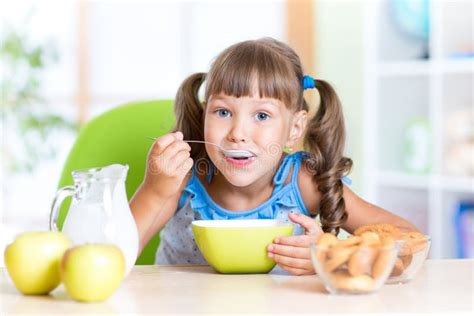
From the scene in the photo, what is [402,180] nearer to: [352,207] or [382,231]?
[352,207]

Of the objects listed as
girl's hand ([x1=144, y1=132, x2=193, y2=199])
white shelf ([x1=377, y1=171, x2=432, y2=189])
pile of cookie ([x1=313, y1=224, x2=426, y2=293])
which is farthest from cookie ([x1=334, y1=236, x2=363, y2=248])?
white shelf ([x1=377, y1=171, x2=432, y2=189])

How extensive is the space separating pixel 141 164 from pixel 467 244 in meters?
1.84

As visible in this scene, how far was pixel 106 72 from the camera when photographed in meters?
4.66

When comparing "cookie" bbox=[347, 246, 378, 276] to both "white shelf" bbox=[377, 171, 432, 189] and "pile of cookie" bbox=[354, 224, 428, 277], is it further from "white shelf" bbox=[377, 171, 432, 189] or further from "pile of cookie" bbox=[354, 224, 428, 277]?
"white shelf" bbox=[377, 171, 432, 189]

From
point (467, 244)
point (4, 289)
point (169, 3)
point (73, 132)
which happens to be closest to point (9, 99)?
point (73, 132)

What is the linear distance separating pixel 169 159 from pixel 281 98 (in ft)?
0.96

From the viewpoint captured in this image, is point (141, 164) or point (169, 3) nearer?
point (141, 164)

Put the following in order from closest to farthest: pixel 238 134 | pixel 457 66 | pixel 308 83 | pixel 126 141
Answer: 1. pixel 238 134
2. pixel 308 83
3. pixel 126 141
4. pixel 457 66

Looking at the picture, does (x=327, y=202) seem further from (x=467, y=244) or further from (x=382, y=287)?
(x=467, y=244)

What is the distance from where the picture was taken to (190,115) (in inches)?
65.2

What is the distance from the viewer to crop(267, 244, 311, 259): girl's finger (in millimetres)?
1116

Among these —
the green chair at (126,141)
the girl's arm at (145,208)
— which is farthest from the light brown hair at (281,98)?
the girl's arm at (145,208)

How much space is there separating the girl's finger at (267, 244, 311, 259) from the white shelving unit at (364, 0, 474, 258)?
216 cm

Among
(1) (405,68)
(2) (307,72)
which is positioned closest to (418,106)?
(1) (405,68)
